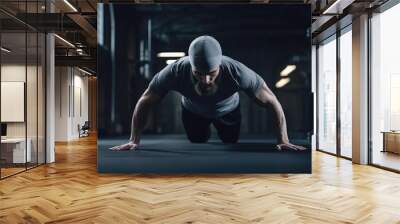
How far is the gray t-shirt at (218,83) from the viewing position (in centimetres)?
640

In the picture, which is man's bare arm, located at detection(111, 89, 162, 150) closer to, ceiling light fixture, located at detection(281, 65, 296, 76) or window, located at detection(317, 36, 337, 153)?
ceiling light fixture, located at detection(281, 65, 296, 76)

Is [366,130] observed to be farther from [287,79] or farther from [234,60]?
[234,60]

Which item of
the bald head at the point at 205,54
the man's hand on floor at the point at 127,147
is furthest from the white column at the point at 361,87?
the man's hand on floor at the point at 127,147

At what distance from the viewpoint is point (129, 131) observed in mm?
6477

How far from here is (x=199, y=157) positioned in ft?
21.1

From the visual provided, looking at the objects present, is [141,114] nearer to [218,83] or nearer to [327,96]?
[218,83]

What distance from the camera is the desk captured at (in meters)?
6.55

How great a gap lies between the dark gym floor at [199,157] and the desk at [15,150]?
1666mm

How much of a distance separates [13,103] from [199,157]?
142 inches

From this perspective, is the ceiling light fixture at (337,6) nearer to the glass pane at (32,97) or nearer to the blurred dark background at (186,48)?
the blurred dark background at (186,48)

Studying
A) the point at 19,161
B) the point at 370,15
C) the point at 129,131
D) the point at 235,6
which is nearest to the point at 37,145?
the point at 19,161

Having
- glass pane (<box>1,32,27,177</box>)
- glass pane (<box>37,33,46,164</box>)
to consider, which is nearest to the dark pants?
glass pane (<box>1,32,27,177</box>)

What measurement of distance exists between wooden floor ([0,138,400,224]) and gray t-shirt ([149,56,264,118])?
1.19m

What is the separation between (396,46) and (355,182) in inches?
112
